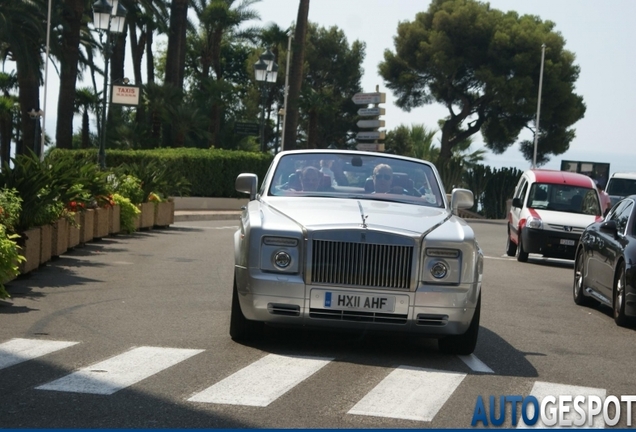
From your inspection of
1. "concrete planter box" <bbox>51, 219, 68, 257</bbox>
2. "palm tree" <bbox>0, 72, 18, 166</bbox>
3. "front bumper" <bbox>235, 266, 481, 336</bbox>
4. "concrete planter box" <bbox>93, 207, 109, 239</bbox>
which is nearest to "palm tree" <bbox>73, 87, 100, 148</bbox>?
"palm tree" <bbox>0, 72, 18, 166</bbox>

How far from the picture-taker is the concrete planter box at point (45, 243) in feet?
53.0

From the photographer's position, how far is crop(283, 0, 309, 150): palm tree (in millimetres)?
46906

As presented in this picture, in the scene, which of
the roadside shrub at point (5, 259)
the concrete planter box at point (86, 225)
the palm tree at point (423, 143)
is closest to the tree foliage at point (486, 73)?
the palm tree at point (423, 143)

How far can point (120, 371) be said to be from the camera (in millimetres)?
8227

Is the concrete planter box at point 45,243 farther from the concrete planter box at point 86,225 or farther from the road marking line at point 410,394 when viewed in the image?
the road marking line at point 410,394

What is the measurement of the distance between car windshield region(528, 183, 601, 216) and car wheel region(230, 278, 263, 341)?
50.4ft

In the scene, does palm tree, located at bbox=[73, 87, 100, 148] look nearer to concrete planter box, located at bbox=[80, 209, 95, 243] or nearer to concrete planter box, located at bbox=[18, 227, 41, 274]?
concrete planter box, located at bbox=[80, 209, 95, 243]

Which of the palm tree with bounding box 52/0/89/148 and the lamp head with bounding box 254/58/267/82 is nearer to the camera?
the palm tree with bounding box 52/0/89/148

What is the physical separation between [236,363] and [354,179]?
9.63 ft

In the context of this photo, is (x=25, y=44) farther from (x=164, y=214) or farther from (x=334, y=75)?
(x=334, y=75)

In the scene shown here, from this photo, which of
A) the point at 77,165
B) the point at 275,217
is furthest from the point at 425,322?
the point at 77,165

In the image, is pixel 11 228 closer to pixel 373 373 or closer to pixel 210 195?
pixel 373 373

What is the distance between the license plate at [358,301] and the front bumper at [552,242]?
14291mm

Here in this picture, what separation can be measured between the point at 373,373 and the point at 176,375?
1.47 meters
